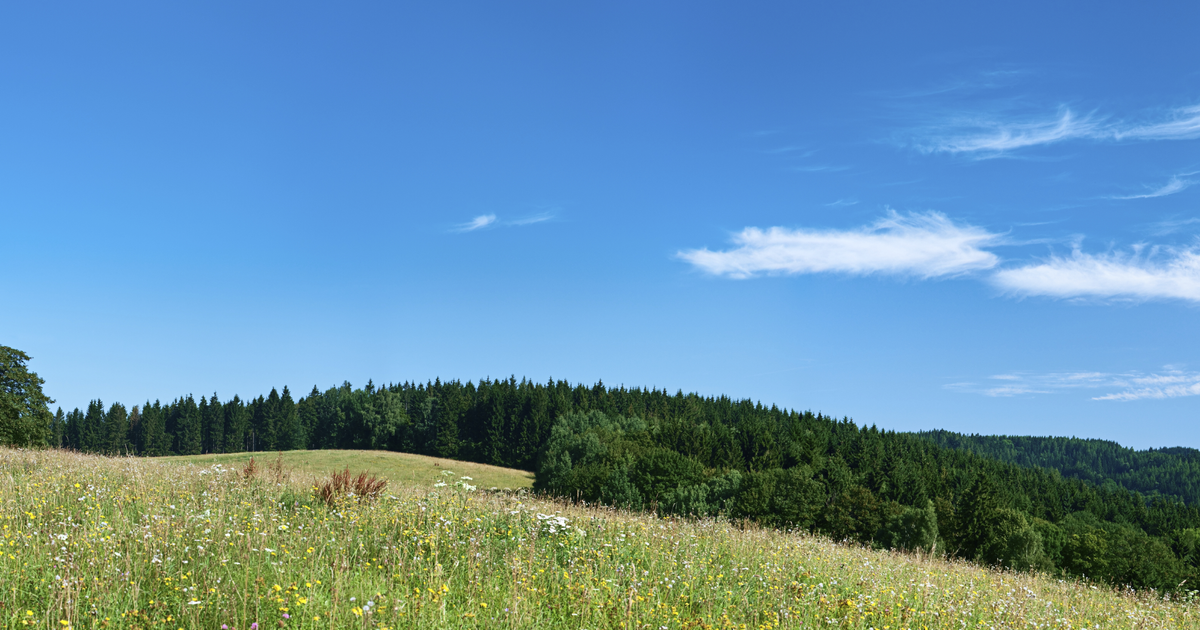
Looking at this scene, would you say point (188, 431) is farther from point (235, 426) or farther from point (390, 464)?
point (390, 464)

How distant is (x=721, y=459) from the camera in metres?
79.8

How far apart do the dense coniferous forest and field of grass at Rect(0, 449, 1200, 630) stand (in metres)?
13.9

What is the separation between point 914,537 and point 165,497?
53.5m

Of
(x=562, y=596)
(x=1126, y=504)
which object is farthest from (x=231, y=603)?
(x=1126, y=504)

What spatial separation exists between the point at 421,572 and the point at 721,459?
75606 mm

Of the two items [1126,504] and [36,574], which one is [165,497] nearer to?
[36,574]

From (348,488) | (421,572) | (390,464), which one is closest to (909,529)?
(390,464)

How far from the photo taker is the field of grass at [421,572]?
19.9 ft

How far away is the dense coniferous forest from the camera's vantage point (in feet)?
180

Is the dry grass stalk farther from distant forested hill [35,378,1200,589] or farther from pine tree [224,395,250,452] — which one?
pine tree [224,395,250,452]

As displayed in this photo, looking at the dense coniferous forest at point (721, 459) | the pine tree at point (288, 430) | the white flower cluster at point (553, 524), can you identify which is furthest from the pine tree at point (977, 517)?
the pine tree at point (288, 430)

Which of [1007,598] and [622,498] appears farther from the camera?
[622,498]

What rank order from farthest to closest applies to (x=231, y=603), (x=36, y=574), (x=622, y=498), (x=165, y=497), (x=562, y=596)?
(x=622, y=498)
(x=165, y=497)
(x=562, y=596)
(x=36, y=574)
(x=231, y=603)

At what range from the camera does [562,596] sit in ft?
24.0
